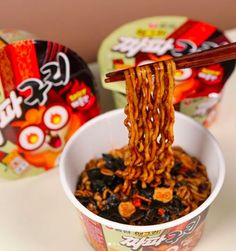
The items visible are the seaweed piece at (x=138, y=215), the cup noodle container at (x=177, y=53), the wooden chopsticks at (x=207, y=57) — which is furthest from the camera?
the cup noodle container at (x=177, y=53)

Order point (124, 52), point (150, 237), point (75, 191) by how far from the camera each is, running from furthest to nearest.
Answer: point (124, 52) → point (75, 191) → point (150, 237)

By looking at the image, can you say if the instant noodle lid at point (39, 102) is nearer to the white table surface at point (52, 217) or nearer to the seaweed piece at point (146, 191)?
the white table surface at point (52, 217)

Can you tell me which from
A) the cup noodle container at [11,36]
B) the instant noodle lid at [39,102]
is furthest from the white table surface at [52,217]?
the cup noodle container at [11,36]

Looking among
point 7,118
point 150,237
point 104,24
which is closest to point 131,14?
point 104,24

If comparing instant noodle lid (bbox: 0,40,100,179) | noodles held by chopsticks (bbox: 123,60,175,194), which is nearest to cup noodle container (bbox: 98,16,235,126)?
instant noodle lid (bbox: 0,40,100,179)

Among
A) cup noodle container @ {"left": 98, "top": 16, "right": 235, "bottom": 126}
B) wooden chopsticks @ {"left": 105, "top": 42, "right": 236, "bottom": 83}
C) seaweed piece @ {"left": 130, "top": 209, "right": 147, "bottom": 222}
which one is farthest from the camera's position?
cup noodle container @ {"left": 98, "top": 16, "right": 235, "bottom": 126}

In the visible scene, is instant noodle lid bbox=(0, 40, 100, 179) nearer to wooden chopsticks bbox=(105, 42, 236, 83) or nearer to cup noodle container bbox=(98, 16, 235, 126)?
cup noodle container bbox=(98, 16, 235, 126)

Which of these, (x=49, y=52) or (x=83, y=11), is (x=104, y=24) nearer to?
(x=83, y=11)
